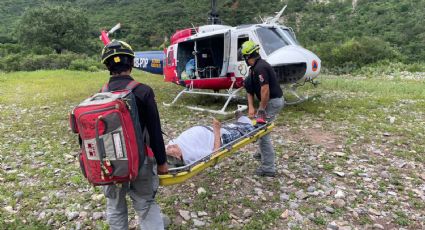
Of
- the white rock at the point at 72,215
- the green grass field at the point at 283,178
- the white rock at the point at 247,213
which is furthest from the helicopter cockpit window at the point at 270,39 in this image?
the white rock at the point at 72,215

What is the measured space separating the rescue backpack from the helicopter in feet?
20.8

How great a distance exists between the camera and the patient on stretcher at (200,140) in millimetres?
4023

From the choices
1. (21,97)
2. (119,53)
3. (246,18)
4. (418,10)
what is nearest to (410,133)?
(119,53)

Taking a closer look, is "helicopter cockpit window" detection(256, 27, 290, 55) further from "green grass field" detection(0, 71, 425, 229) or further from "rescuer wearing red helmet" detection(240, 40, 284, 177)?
"rescuer wearing red helmet" detection(240, 40, 284, 177)

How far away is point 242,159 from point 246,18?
42.6 metres

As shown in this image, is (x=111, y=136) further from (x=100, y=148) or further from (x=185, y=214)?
(x=185, y=214)

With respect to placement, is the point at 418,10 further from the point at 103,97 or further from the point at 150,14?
the point at 103,97

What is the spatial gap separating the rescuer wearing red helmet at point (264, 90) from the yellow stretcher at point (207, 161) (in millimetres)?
382

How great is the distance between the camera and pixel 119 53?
2.93 meters

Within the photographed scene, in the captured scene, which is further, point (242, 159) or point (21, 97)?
point (21, 97)

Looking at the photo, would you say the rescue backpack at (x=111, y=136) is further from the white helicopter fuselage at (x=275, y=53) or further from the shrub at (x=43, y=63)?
the shrub at (x=43, y=63)

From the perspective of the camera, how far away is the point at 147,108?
9.59 ft

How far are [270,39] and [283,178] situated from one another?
16.7 ft

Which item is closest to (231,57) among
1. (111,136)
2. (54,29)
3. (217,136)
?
(217,136)
